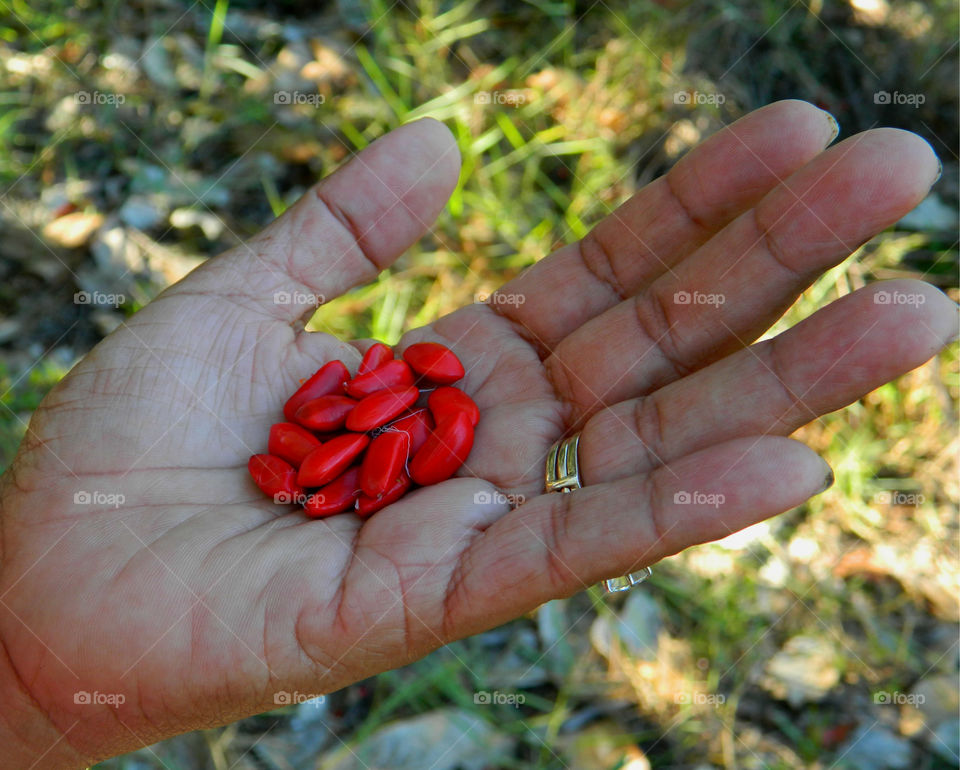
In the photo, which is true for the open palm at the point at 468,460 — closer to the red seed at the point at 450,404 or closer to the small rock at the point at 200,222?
the red seed at the point at 450,404

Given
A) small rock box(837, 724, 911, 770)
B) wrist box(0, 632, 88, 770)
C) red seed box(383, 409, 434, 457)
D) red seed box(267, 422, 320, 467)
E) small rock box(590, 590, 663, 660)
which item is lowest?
small rock box(837, 724, 911, 770)

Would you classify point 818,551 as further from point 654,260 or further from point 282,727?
point 282,727

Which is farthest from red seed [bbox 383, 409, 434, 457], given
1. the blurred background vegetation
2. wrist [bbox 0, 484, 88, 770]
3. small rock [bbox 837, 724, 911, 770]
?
small rock [bbox 837, 724, 911, 770]

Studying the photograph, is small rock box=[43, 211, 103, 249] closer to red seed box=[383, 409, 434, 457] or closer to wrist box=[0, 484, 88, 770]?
wrist box=[0, 484, 88, 770]

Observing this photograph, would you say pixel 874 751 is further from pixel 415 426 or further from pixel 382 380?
pixel 382 380

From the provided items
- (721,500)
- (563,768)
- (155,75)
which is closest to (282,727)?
(563,768)

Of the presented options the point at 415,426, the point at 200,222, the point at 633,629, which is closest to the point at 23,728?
the point at 415,426
